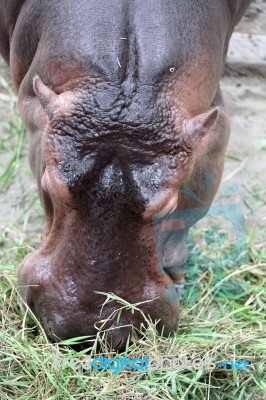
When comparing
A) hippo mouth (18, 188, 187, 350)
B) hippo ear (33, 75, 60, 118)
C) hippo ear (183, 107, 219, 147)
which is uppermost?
hippo ear (33, 75, 60, 118)

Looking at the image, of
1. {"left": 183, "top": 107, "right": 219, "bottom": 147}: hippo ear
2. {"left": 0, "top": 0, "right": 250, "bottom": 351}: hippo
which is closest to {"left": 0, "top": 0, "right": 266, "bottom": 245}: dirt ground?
{"left": 0, "top": 0, "right": 250, "bottom": 351}: hippo

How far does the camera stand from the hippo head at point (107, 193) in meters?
2.38

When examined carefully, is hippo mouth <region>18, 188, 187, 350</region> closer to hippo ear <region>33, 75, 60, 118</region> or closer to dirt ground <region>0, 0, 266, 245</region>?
hippo ear <region>33, 75, 60, 118</region>

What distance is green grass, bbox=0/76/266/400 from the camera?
2.60 metres

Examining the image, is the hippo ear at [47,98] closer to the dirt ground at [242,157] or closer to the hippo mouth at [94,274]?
the hippo mouth at [94,274]

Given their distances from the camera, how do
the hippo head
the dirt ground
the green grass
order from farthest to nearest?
the dirt ground < the green grass < the hippo head

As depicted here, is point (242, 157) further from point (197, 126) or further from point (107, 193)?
point (107, 193)

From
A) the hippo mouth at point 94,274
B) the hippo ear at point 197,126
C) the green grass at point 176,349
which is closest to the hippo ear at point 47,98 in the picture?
the hippo mouth at point 94,274

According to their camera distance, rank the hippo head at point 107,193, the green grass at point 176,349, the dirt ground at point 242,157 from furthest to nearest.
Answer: the dirt ground at point 242,157 → the green grass at point 176,349 → the hippo head at point 107,193

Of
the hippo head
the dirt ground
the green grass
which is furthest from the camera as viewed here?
the dirt ground

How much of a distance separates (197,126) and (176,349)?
83cm

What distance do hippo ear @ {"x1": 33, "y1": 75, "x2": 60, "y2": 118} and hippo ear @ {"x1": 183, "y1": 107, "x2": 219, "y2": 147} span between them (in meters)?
0.43

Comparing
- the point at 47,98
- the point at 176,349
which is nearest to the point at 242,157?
the point at 176,349

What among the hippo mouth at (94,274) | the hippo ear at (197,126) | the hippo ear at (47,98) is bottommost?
the hippo mouth at (94,274)
